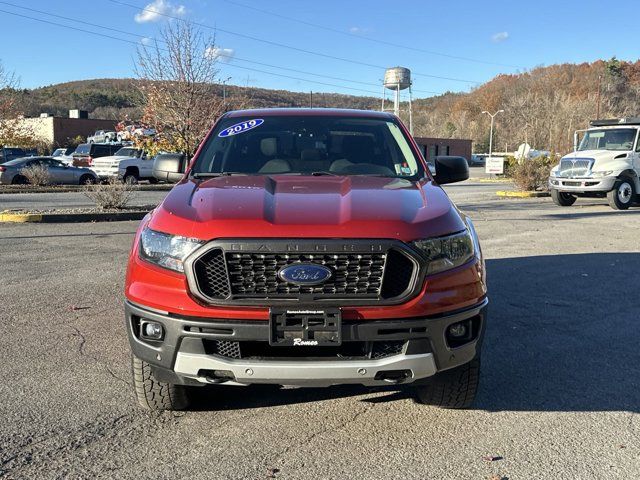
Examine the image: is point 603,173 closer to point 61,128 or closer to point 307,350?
point 307,350

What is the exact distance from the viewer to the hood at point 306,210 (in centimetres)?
306

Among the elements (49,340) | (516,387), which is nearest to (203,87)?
(49,340)

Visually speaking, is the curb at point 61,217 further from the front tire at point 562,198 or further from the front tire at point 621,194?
the front tire at point 621,194

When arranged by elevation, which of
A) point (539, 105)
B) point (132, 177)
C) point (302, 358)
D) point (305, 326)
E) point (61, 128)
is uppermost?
point (539, 105)

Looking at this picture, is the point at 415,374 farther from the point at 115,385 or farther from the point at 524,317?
the point at 524,317

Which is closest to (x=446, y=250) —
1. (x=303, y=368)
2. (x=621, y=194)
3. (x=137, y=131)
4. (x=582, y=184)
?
(x=303, y=368)

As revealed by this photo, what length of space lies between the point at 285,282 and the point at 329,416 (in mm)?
1036

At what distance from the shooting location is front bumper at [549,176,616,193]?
16.8 meters

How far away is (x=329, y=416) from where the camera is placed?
3596 mm

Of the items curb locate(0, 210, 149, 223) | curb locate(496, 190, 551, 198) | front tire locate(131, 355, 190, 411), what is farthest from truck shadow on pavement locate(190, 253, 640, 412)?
curb locate(496, 190, 551, 198)

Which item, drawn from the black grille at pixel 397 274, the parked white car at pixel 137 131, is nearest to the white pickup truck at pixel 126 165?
the parked white car at pixel 137 131

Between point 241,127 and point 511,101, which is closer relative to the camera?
point 241,127

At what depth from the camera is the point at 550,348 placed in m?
4.85

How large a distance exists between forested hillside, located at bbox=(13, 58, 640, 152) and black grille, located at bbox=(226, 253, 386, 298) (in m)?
38.7
